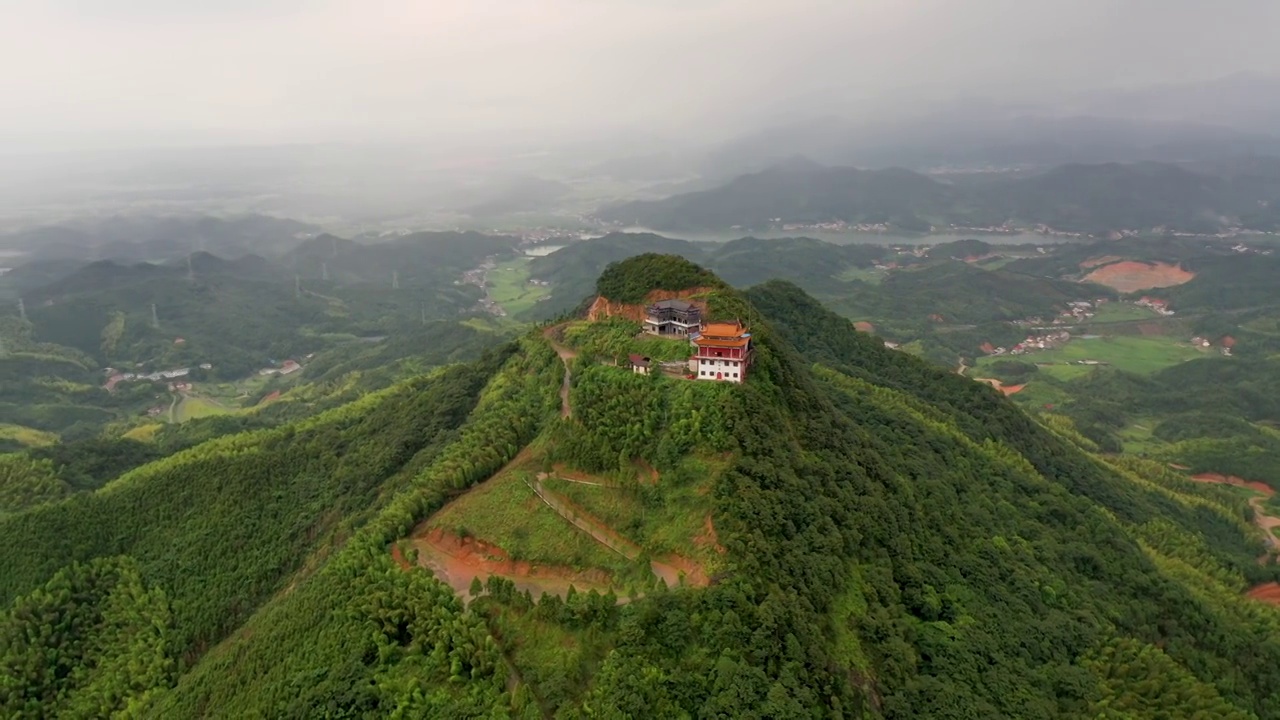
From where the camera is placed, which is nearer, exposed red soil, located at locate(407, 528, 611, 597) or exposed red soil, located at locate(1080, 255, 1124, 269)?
exposed red soil, located at locate(407, 528, 611, 597)

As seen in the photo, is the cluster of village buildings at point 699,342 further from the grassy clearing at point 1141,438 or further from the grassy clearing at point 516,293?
the grassy clearing at point 516,293

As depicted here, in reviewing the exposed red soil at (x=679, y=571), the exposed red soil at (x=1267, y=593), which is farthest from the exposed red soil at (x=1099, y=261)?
the exposed red soil at (x=679, y=571)

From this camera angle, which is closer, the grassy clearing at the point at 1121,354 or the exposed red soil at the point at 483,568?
the exposed red soil at the point at 483,568

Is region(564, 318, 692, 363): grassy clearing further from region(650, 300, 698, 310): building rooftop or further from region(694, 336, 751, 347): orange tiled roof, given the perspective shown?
region(650, 300, 698, 310): building rooftop

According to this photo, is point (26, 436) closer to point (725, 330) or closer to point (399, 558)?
point (399, 558)

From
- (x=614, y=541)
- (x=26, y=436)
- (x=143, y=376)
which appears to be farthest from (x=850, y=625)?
(x=143, y=376)

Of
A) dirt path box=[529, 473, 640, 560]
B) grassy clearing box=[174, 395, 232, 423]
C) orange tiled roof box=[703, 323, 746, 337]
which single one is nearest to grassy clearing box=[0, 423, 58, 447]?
grassy clearing box=[174, 395, 232, 423]
